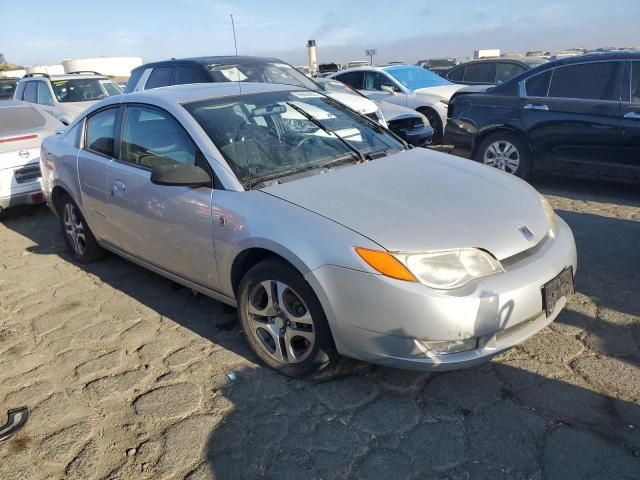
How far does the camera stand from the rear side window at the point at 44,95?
10.5 m

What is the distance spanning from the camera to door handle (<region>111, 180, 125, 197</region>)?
3791 millimetres

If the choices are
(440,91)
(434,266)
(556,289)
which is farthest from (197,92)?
(440,91)

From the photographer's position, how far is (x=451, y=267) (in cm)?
249

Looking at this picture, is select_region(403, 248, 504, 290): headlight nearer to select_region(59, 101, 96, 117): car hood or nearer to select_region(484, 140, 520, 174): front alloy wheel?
select_region(484, 140, 520, 174): front alloy wheel

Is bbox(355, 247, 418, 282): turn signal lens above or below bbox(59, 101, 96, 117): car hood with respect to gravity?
below

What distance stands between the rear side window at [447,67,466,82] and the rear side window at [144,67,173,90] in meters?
7.74

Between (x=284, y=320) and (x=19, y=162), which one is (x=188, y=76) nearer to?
(x=19, y=162)

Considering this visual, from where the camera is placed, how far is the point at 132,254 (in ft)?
13.1

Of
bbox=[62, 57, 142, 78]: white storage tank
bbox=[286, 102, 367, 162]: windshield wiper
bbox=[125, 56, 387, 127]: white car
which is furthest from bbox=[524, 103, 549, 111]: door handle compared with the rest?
bbox=[62, 57, 142, 78]: white storage tank

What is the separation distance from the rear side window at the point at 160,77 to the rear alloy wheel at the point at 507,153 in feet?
14.4

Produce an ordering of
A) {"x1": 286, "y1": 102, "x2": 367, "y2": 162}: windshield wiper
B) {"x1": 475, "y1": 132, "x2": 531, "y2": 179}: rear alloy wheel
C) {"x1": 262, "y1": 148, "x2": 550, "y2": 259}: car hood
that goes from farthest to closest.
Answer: {"x1": 475, "y1": 132, "x2": 531, "y2": 179}: rear alloy wheel
{"x1": 286, "y1": 102, "x2": 367, "y2": 162}: windshield wiper
{"x1": 262, "y1": 148, "x2": 550, "y2": 259}: car hood

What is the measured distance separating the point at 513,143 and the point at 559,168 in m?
0.65

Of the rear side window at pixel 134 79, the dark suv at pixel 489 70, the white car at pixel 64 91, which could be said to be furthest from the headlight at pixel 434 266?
the dark suv at pixel 489 70

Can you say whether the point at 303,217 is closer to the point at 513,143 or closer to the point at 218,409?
the point at 218,409
